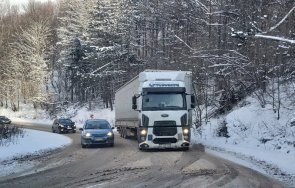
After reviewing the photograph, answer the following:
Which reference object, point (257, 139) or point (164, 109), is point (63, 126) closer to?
point (164, 109)

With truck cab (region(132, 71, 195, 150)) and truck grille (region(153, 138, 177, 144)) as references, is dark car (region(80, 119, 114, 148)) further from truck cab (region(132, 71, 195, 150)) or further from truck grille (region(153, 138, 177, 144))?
truck grille (region(153, 138, 177, 144))

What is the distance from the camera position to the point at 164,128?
22266mm

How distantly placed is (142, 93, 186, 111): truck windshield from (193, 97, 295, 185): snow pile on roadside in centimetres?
272

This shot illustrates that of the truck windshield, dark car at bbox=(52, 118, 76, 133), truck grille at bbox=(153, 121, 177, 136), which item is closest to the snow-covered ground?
truck grille at bbox=(153, 121, 177, 136)

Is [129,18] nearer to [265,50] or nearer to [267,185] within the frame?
[265,50]

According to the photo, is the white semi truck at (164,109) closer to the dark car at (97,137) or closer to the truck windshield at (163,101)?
the truck windshield at (163,101)

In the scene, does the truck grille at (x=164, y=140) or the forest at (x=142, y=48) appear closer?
the truck grille at (x=164, y=140)

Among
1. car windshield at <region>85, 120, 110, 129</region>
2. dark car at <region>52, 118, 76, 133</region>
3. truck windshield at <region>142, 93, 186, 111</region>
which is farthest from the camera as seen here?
dark car at <region>52, 118, 76, 133</region>

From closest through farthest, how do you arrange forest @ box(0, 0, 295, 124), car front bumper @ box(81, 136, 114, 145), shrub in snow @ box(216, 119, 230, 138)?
forest @ box(0, 0, 295, 124)
car front bumper @ box(81, 136, 114, 145)
shrub in snow @ box(216, 119, 230, 138)

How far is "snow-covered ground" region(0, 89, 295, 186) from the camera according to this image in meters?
16.6

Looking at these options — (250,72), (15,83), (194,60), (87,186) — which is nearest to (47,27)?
(15,83)

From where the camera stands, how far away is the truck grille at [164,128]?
875 inches

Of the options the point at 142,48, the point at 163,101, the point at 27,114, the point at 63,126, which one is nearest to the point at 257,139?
the point at 163,101

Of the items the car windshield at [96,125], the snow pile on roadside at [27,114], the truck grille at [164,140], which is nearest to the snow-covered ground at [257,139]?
the truck grille at [164,140]
